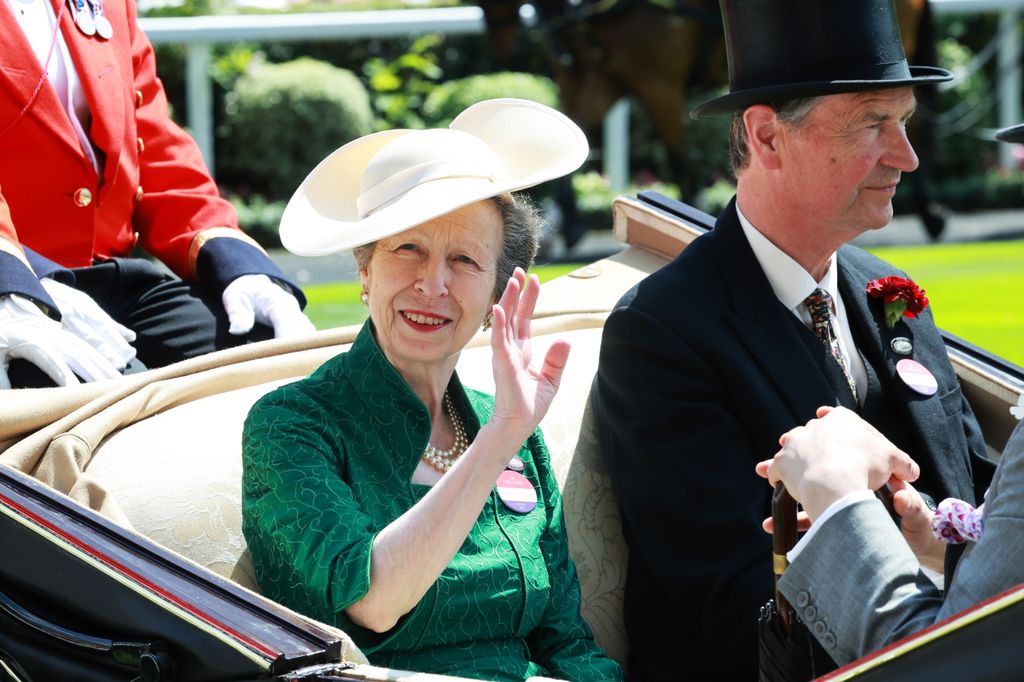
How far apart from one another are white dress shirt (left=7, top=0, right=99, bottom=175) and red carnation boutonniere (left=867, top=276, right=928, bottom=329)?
160 cm

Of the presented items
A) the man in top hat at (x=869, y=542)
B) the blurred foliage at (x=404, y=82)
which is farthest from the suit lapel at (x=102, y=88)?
the blurred foliage at (x=404, y=82)

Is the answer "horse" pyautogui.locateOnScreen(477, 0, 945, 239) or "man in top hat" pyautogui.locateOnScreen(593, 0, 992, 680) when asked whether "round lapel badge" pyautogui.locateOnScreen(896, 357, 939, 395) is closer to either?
"man in top hat" pyautogui.locateOnScreen(593, 0, 992, 680)

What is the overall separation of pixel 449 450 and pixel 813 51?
95cm

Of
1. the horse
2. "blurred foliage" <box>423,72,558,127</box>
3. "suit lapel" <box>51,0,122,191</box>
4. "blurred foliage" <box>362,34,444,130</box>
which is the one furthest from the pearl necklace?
"blurred foliage" <box>362,34,444,130</box>

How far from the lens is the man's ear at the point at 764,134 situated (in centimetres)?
264

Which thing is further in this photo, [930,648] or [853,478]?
[853,478]

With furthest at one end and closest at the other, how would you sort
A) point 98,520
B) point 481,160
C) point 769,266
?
1. point 769,266
2. point 481,160
3. point 98,520

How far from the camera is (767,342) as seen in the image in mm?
2514

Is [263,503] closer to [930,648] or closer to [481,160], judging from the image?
[481,160]

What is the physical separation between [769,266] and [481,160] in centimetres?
57

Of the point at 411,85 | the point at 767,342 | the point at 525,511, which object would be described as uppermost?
the point at 767,342

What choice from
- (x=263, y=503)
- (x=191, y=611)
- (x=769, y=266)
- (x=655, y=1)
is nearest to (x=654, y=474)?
(x=769, y=266)

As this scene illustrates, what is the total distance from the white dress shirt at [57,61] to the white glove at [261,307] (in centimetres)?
38

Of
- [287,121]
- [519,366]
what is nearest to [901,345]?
[519,366]
